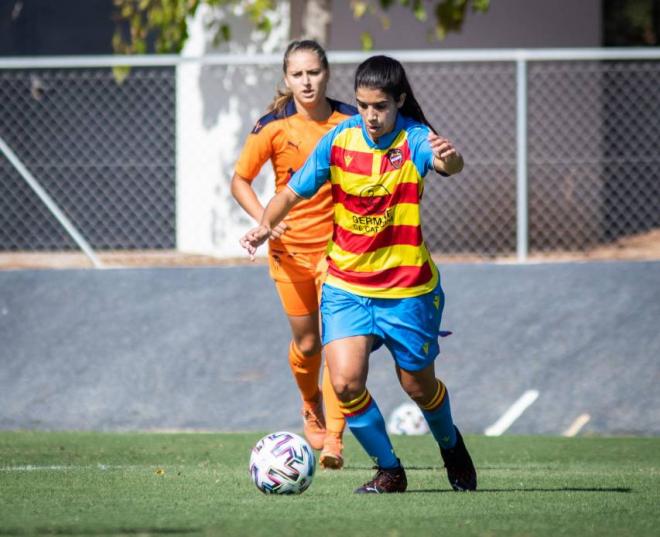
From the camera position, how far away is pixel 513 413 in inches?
404

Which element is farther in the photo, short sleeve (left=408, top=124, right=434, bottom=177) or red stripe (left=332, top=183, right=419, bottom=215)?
red stripe (left=332, top=183, right=419, bottom=215)

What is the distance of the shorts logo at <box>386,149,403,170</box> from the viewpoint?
630 centimetres

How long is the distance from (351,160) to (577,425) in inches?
181

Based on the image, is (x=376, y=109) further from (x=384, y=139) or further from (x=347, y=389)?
(x=347, y=389)

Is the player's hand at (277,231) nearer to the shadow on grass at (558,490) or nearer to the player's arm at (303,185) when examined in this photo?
the player's arm at (303,185)

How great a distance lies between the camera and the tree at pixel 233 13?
1221 centimetres

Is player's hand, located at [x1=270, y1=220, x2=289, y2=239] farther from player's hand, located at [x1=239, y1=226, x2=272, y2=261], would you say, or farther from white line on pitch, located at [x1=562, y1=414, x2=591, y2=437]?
white line on pitch, located at [x1=562, y1=414, x2=591, y2=437]

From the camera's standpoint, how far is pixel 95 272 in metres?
10.5

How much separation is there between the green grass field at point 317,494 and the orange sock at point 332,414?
0.26 meters

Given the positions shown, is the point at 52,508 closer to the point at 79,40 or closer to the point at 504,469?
the point at 504,469

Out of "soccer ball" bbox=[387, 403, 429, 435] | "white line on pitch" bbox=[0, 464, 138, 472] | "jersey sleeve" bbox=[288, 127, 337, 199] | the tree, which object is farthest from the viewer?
the tree

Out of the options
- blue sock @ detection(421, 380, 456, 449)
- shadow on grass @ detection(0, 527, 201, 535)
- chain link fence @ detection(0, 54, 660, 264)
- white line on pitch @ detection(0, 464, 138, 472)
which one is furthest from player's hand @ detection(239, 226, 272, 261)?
chain link fence @ detection(0, 54, 660, 264)

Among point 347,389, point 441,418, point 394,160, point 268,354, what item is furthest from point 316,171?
point 268,354

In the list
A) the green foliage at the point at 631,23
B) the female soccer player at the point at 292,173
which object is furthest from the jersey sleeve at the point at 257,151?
the green foliage at the point at 631,23
